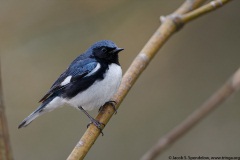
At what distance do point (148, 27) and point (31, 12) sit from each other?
1666mm

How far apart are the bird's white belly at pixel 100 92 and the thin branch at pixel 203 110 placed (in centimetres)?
212

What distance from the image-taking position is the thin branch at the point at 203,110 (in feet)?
3.84

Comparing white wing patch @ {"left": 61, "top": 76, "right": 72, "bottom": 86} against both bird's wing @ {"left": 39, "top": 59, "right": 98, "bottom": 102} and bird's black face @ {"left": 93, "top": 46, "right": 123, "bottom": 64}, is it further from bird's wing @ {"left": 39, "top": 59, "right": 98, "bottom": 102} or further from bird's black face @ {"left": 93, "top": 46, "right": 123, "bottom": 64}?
bird's black face @ {"left": 93, "top": 46, "right": 123, "bottom": 64}

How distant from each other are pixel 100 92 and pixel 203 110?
2.41 metres

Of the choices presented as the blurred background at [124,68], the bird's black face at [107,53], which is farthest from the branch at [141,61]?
the blurred background at [124,68]

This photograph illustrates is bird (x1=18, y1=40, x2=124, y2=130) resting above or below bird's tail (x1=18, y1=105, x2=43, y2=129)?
above

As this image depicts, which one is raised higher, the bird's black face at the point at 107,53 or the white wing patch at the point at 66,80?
the bird's black face at the point at 107,53

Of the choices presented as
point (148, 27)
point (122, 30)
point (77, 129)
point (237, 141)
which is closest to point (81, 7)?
point (122, 30)

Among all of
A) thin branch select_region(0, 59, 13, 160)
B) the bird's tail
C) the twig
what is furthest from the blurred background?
the twig

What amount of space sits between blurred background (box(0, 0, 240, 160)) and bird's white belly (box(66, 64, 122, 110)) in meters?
1.56

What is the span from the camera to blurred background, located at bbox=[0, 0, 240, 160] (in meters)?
5.24

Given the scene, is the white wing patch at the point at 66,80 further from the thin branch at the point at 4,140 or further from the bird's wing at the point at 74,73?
the thin branch at the point at 4,140

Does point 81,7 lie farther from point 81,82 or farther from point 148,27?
point 81,82

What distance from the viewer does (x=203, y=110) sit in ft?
4.01
